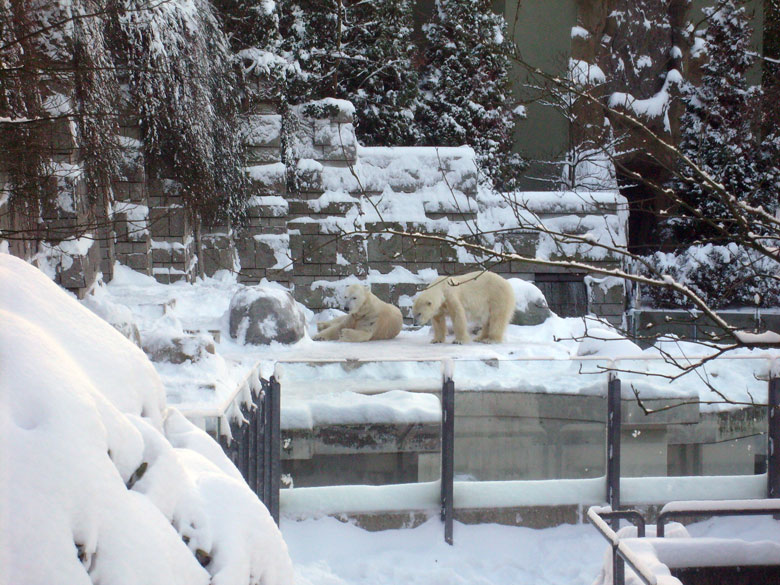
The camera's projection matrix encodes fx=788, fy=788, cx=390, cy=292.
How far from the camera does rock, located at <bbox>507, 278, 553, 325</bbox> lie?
7.68m

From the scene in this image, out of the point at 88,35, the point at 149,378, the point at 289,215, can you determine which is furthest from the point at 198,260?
the point at 149,378

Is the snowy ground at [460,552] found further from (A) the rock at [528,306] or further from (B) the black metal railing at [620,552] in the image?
(A) the rock at [528,306]

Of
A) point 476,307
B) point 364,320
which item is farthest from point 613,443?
point 364,320

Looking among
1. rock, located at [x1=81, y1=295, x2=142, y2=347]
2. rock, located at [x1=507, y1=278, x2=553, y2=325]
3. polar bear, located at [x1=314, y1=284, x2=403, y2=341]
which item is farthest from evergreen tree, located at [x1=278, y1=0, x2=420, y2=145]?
rock, located at [x1=81, y1=295, x2=142, y2=347]

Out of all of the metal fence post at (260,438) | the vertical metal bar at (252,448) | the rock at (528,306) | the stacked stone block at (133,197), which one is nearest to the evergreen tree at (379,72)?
the stacked stone block at (133,197)

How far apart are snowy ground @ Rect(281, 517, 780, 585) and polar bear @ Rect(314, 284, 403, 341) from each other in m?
2.71

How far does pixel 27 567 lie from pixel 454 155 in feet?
29.1

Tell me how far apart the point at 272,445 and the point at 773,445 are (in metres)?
2.82

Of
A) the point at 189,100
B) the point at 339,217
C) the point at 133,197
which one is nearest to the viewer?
the point at 189,100

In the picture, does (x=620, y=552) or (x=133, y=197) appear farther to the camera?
(x=133, y=197)

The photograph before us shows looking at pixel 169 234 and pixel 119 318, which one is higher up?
pixel 169 234

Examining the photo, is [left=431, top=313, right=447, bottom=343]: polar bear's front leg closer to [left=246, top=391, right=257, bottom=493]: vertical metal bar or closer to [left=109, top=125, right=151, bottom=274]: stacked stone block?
[left=109, top=125, right=151, bottom=274]: stacked stone block

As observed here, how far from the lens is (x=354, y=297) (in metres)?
6.72

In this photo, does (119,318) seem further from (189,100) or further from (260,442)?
(189,100)
